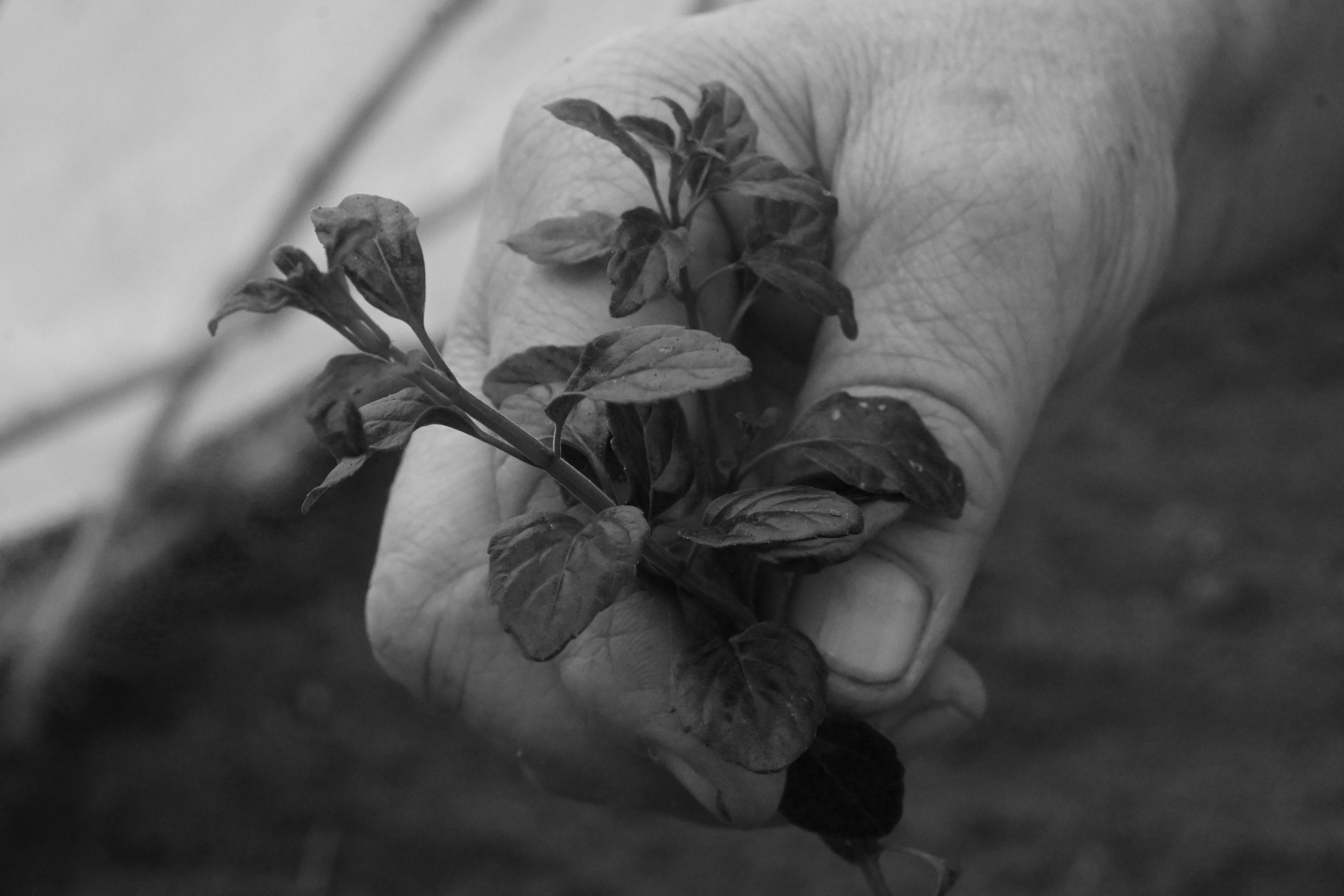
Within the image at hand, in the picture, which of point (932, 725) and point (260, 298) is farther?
point (932, 725)

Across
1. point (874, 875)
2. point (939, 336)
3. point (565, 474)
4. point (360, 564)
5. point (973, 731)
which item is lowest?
point (973, 731)

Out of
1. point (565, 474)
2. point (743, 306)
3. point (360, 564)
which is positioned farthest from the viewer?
point (360, 564)

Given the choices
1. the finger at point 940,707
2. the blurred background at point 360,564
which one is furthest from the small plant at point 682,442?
the blurred background at point 360,564

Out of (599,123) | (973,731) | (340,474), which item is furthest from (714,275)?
(973,731)

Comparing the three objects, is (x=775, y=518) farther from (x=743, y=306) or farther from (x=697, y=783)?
(x=697, y=783)

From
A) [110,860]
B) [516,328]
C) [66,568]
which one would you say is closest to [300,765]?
[110,860]

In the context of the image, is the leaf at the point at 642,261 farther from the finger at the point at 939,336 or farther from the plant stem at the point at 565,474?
the finger at the point at 939,336
